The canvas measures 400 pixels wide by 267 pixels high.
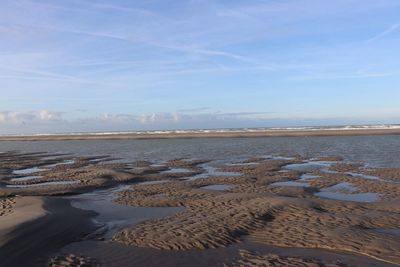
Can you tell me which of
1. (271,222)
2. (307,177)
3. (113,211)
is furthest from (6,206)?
(307,177)

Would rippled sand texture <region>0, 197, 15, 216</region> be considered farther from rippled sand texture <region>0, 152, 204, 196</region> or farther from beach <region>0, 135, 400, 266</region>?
rippled sand texture <region>0, 152, 204, 196</region>

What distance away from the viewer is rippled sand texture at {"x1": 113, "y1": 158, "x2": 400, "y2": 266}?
11148mm

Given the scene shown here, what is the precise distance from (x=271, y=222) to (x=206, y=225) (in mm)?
Answer: 2123

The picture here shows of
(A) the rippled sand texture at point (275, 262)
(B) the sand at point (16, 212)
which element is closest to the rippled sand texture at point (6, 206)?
(B) the sand at point (16, 212)

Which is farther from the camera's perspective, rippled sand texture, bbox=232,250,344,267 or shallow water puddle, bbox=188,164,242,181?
shallow water puddle, bbox=188,164,242,181

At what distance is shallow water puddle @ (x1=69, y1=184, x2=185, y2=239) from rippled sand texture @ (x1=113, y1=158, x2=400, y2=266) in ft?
2.10

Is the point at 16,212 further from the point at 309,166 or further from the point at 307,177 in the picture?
the point at 309,166

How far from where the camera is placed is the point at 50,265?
31.8 feet

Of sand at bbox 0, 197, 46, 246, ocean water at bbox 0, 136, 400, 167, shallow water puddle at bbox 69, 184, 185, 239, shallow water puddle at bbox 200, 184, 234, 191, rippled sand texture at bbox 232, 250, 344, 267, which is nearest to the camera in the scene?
rippled sand texture at bbox 232, 250, 344, 267

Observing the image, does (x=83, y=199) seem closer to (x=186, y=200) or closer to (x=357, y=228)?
(x=186, y=200)

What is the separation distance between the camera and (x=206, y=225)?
12797 mm

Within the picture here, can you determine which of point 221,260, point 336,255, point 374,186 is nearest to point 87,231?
point 221,260

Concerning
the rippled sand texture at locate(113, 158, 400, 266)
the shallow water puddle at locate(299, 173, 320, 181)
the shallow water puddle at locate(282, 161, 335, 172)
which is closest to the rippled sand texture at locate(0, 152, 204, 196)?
the rippled sand texture at locate(113, 158, 400, 266)

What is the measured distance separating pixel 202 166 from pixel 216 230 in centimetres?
2018
